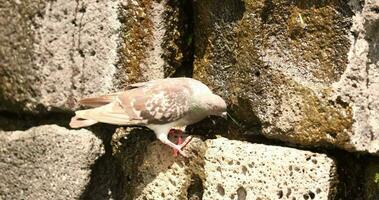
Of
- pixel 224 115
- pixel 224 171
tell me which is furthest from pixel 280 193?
pixel 224 115

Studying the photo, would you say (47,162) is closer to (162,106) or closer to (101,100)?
(101,100)

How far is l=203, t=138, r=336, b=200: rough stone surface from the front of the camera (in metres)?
2.76

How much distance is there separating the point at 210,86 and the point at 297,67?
0.38 meters

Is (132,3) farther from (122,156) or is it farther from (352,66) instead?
(352,66)

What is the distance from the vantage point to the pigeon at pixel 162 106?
117 inches

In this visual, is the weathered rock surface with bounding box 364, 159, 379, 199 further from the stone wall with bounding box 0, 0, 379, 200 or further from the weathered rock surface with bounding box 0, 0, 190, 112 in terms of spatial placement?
the weathered rock surface with bounding box 0, 0, 190, 112

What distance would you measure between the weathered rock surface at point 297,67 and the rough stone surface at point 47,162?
58cm

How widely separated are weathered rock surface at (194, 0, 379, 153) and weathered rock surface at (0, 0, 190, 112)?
0.18 metres

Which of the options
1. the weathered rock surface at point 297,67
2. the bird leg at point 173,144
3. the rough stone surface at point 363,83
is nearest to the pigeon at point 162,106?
the bird leg at point 173,144

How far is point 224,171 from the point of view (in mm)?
2947

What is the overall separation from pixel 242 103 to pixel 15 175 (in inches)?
39.1

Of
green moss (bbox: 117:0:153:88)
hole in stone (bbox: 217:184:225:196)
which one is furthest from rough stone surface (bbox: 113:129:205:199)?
green moss (bbox: 117:0:153:88)

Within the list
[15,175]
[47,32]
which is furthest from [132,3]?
[15,175]

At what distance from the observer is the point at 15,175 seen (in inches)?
130
